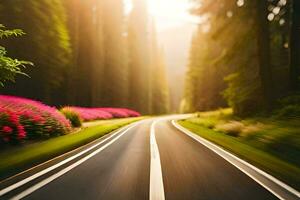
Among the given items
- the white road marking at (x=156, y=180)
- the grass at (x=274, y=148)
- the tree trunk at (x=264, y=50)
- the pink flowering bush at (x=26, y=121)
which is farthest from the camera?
the tree trunk at (x=264, y=50)

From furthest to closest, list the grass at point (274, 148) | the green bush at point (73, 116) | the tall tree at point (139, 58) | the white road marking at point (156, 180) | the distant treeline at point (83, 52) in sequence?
the tall tree at point (139, 58), the distant treeline at point (83, 52), the green bush at point (73, 116), the grass at point (274, 148), the white road marking at point (156, 180)

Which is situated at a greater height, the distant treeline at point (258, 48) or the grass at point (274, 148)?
the distant treeline at point (258, 48)

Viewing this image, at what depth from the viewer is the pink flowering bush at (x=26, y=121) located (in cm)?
1136

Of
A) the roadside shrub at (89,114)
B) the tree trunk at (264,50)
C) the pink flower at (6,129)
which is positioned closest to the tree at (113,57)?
the roadside shrub at (89,114)

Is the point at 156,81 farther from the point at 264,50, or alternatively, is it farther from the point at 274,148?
the point at 274,148

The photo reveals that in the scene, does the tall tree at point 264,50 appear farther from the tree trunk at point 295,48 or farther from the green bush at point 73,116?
the green bush at point 73,116

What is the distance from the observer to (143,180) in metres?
6.97

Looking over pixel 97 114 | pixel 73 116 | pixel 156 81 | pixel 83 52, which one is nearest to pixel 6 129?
pixel 73 116

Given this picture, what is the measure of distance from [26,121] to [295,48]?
46.3 ft

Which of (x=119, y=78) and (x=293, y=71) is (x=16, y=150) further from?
(x=119, y=78)

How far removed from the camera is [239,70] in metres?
22.5

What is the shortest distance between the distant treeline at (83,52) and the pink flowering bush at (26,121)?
8320 mm

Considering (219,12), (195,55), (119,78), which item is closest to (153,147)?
(219,12)

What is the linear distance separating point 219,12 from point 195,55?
47263 millimetres
